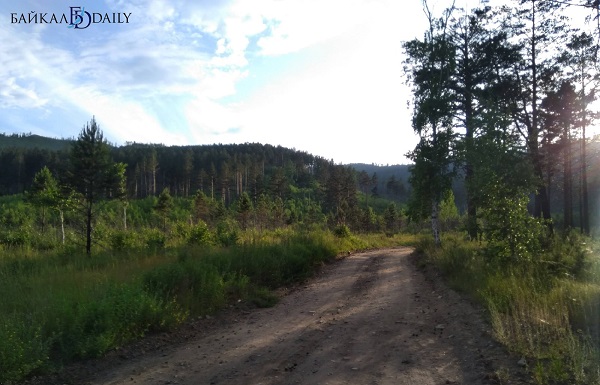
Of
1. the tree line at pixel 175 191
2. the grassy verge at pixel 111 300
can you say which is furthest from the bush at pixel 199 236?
the grassy verge at pixel 111 300

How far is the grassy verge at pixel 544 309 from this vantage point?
185 inches

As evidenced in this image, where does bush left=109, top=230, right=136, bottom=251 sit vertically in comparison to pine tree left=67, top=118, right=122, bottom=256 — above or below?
below

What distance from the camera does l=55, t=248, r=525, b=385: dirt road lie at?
5.07 metres

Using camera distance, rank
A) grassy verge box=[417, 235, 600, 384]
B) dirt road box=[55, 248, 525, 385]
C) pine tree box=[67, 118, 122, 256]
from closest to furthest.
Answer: grassy verge box=[417, 235, 600, 384] → dirt road box=[55, 248, 525, 385] → pine tree box=[67, 118, 122, 256]

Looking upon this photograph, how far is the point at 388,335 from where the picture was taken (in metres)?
6.71

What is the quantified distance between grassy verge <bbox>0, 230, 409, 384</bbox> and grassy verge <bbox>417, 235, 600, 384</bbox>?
16.1ft

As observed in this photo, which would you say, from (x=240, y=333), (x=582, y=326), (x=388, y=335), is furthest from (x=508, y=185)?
(x=240, y=333)

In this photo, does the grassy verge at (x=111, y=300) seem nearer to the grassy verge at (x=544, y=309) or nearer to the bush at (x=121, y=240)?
the grassy verge at (x=544, y=309)

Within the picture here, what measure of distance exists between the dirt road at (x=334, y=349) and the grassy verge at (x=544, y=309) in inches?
12.1

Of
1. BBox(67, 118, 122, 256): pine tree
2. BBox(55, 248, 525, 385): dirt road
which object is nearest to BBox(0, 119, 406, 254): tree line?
BBox(67, 118, 122, 256): pine tree

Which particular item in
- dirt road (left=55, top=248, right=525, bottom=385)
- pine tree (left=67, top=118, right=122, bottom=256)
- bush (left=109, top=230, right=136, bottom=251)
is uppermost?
pine tree (left=67, top=118, right=122, bottom=256)

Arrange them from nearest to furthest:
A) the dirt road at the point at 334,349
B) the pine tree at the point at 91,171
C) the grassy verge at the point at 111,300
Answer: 1. the dirt road at the point at 334,349
2. the grassy verge at the point at 111,300
3. the pine tree at the point at 91,171

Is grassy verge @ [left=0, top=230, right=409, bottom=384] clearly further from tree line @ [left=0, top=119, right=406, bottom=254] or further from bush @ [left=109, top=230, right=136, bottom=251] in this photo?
tree line @ [left=0, top=119, right=406, bottom=254]

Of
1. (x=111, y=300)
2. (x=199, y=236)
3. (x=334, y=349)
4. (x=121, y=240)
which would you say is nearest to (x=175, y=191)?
(x=121, y=240)
